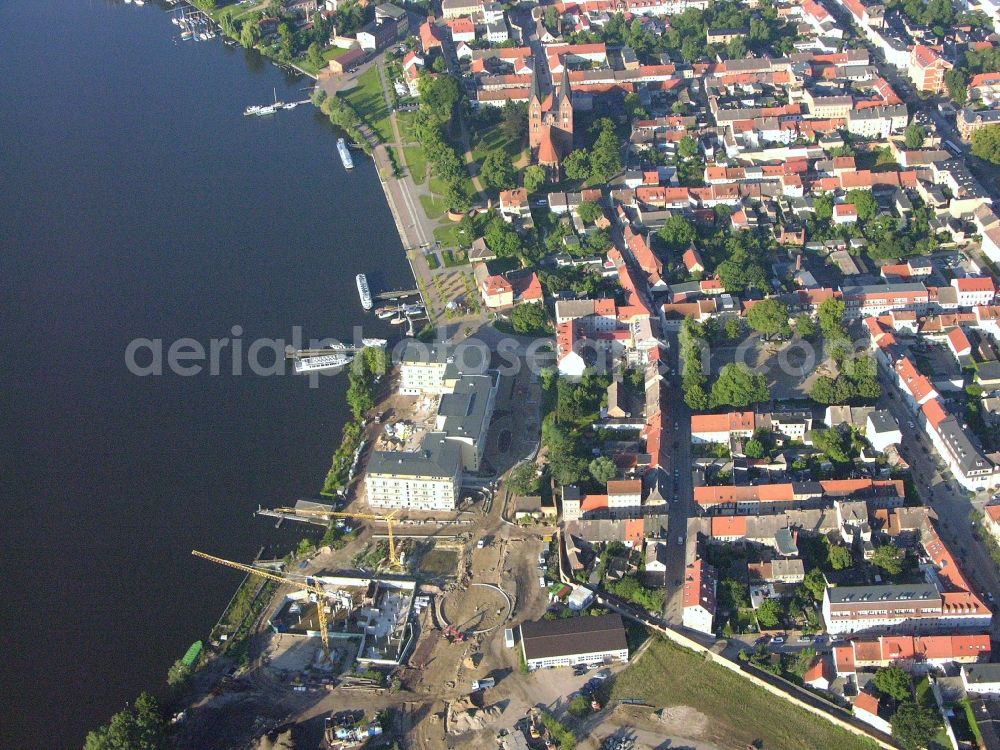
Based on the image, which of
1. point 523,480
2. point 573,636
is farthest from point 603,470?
point 573,636

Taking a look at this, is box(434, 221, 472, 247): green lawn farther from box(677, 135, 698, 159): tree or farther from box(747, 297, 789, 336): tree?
box(747, 297, 789, 336): tree

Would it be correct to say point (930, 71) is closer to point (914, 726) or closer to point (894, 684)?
point (894, 684)

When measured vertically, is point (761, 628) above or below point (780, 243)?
below

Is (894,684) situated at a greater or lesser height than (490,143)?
lesser

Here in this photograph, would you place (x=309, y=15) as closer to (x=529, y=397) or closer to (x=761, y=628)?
(x=529, y=397)

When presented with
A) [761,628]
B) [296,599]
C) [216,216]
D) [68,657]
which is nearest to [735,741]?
[761,628]

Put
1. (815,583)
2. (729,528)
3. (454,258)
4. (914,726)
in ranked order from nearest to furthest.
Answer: (914,726)
(815,583)
(729,528)
(454,258)
